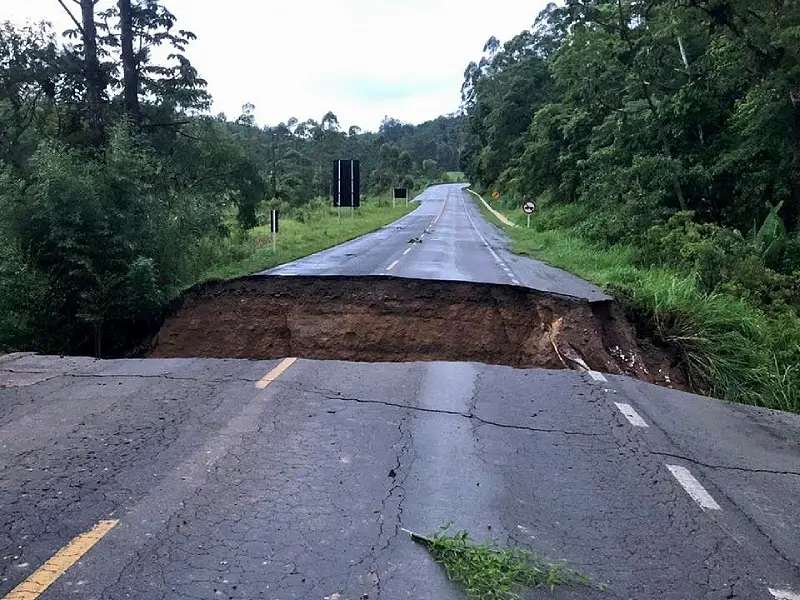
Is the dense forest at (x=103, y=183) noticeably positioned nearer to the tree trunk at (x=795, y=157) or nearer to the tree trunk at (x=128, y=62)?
the tree trunk at (x=128, y=62)

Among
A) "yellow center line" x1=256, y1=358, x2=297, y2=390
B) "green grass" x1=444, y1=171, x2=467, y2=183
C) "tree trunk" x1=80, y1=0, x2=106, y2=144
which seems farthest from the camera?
"green grass" x1=444, y1=171, x2=467, y2=183

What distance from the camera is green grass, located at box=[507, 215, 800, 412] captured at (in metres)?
8.52

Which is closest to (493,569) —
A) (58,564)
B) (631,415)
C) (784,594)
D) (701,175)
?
(784,594)

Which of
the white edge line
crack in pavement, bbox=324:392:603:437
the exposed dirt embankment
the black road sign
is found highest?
the black road sign

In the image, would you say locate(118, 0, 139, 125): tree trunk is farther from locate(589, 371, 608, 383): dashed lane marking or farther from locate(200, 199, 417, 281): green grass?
locate(589, 371, 608, 383): dashed lane marking

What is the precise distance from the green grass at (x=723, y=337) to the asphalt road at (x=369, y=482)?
1.49m

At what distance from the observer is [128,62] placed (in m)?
19.2

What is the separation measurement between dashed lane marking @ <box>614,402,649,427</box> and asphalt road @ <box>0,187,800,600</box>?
0.03 m

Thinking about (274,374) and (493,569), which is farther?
(274,374)

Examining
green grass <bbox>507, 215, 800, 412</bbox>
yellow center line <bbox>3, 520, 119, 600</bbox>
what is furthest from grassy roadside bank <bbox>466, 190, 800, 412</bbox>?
yellow center line <bbox>3, 520, 119, 600</bbox>

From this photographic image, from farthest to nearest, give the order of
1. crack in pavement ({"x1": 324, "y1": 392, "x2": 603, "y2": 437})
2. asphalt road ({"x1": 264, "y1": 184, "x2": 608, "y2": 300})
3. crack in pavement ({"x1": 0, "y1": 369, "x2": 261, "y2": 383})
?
asphalt road ({"x1": 264, "y1": 184, "x2": 608, "y2": 300}) → crack in pavement ({"x1": 0, "y1": 369, "x2": 261, "y2": 383}) → crack in pavement ({"x1": 324, "y1": 392, "x2": 603, "y2": 437})

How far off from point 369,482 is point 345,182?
121 ft

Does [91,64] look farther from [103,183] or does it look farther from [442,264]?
[442,264]

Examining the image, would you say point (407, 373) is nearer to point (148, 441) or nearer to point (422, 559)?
point (148, 441)
